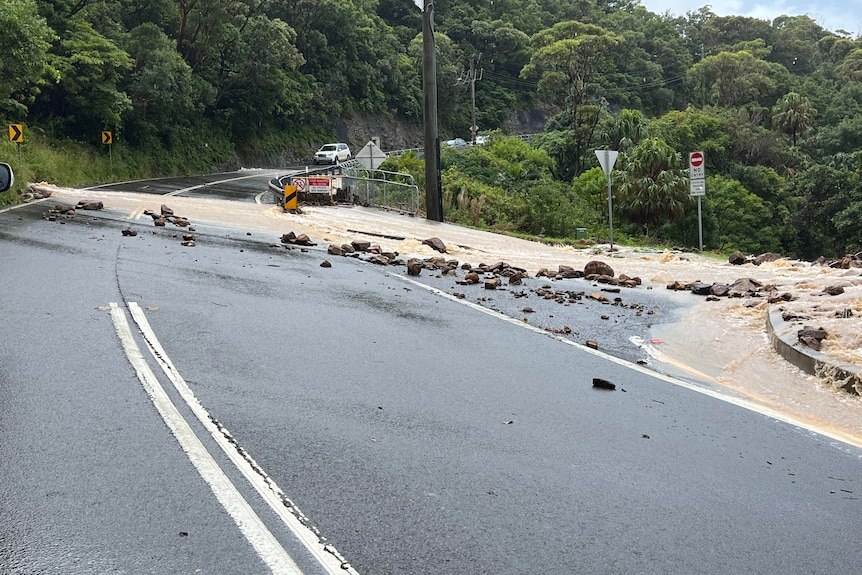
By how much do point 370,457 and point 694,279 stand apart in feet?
43.7

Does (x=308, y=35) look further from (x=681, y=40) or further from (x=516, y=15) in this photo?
(x=681, y=40)

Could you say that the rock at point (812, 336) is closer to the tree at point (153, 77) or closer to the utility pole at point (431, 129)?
the utility pole at point (431, 129)

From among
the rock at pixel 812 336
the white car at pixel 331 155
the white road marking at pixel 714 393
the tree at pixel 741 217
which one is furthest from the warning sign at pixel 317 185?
the white car at pixel 331 155

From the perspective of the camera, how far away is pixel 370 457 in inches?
211

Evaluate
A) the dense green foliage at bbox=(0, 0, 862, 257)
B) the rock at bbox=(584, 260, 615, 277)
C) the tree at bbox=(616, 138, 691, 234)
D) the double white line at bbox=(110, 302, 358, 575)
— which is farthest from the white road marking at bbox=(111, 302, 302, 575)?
the tree at bbox=(616, 138, 691, 234)

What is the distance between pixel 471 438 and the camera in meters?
5.96

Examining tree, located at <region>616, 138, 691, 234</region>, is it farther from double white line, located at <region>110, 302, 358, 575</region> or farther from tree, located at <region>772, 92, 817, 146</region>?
tree, located at <region>772, 92, 817, 146</region>

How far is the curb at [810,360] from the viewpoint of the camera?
8.09 m

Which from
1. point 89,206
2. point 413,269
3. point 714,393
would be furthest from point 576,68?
point 714,393

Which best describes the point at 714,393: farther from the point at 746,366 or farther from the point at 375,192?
the point at 375,192

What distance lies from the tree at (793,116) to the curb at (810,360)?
73.4m

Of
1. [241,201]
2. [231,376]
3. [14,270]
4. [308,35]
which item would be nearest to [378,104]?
[308,35]

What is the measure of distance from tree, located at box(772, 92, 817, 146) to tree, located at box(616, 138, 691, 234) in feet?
139

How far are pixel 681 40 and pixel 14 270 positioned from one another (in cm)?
12700
